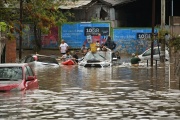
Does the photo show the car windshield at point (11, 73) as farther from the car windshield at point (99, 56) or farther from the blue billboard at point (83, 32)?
the blue billboard at point (83, 32)

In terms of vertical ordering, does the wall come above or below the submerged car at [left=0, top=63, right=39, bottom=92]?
above

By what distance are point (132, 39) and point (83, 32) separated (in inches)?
164

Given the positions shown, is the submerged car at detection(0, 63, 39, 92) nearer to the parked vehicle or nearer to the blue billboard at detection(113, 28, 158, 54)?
the parked vehicle

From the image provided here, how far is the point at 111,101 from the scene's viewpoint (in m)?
21.1

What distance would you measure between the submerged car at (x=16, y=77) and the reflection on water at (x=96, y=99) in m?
0.35

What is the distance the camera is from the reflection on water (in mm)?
17578

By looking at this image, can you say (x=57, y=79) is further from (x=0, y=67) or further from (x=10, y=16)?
(x=0, y=67)

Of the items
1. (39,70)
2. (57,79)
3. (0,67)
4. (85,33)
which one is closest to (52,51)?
(85,33)

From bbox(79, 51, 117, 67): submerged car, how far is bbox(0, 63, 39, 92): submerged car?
18.0 meters

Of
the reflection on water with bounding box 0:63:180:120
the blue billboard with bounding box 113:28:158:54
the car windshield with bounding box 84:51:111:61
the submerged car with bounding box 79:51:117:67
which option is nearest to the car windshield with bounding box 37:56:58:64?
the submerged car with bounding box 79:51:117:67

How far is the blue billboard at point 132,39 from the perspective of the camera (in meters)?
57.1

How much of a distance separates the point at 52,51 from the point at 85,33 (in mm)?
3168

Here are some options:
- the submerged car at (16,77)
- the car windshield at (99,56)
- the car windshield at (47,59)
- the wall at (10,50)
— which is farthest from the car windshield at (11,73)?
the car windshield at (47,59)

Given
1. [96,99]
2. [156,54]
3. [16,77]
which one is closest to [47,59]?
[156,54]
